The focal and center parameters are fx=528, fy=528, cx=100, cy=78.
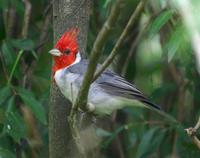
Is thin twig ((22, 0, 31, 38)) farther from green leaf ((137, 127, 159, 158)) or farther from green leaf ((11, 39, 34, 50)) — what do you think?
green leaf ((137, 127, 159, 158))

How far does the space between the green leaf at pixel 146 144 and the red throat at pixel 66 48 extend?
0.67 meters

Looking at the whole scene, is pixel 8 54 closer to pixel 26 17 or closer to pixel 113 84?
pixel 26 17

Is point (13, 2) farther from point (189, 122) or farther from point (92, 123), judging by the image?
point (189, 122)

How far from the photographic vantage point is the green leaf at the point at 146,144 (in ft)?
Result: 10.8

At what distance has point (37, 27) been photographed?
4.02m

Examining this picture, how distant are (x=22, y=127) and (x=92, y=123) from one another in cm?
39

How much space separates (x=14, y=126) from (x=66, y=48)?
1.84 ft

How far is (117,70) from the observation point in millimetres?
4195

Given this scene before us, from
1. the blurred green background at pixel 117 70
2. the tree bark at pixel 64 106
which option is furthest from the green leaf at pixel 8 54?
the tree bark at pixel 64 106

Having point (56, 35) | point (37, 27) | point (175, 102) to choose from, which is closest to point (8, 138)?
point (56, 35)

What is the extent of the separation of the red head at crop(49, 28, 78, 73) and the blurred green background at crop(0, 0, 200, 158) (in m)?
0.19

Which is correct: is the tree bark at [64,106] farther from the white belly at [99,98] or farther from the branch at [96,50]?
the branch at [96,50]

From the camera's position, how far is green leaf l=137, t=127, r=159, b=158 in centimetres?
329

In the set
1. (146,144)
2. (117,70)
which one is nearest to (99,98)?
(146,144)
